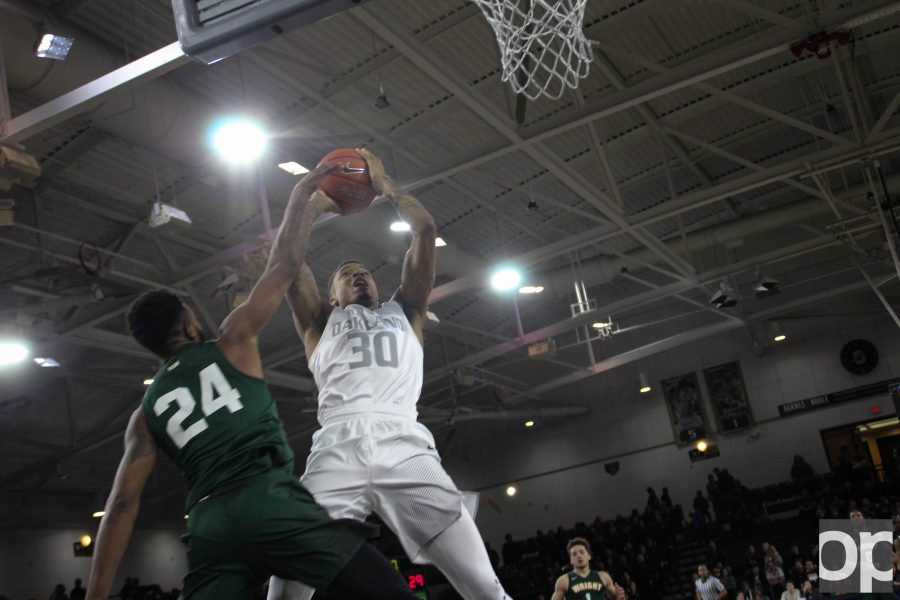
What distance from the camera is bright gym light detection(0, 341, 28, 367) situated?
13531 millimetres

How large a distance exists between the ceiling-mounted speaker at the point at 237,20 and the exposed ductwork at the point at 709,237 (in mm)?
16424

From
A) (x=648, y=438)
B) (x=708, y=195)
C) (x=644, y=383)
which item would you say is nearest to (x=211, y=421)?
(x=708, y=195)

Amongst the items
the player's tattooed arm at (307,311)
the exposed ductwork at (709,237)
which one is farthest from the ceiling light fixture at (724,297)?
the player's tattooed arm at (307,311)

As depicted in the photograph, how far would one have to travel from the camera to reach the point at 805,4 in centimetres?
1123

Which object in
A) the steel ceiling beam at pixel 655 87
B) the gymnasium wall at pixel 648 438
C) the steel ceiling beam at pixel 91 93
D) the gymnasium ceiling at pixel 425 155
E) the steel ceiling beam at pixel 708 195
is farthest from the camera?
the gymnasium wall at pixel 648 438

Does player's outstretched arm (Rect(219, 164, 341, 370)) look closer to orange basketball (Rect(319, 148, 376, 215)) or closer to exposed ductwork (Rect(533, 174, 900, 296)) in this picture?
orange basketball (Rect(319, 148, 376, 215))

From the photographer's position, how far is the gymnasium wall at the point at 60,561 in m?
23.4

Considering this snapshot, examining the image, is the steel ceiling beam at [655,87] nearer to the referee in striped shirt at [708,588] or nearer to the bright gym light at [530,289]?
the bright gym light at [530,289]

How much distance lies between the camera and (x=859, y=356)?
83.7ft

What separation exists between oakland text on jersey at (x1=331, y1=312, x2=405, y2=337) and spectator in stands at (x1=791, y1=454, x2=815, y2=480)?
2333cm

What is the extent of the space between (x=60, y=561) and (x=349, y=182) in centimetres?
2394

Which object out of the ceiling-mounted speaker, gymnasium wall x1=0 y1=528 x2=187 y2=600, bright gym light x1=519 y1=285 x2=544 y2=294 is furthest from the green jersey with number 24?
gymnasium wall x1=0 y1=528 x2=187 y2=600

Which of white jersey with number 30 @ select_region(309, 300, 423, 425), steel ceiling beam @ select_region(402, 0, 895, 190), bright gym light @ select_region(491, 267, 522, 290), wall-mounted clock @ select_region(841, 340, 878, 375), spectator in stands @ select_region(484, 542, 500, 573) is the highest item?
steel ceiling beam @ select_region(402, 0, 895, 190)

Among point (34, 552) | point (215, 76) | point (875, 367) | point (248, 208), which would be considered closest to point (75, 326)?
point (248, 208)
